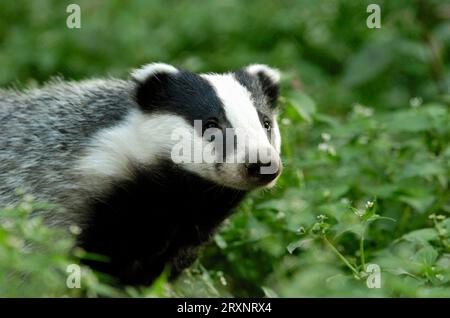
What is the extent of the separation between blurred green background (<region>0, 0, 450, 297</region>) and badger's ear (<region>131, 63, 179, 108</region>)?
0.74m

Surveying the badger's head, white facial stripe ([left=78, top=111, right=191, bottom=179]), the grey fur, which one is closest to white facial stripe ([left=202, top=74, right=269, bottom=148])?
the badger's head

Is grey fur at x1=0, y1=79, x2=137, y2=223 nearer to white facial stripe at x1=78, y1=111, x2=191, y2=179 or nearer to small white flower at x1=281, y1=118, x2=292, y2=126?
white facial stripe at x1=78, y1=111, x2=191, y2=179

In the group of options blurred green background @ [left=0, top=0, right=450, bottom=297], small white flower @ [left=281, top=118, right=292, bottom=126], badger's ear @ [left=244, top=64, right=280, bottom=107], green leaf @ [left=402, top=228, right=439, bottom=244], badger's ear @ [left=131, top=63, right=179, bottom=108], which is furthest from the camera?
small white flower @ [left=281, top=118, right=292, bottom=126]

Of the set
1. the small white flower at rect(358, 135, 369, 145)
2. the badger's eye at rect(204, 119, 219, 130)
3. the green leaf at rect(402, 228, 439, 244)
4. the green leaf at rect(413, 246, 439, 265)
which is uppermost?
the badger's eye at rect(204, 119, 219, 130)

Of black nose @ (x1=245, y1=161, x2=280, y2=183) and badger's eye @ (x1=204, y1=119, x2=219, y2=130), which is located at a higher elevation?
badger's eye @ (x1=204, y1=119, x2=219, y2=130)

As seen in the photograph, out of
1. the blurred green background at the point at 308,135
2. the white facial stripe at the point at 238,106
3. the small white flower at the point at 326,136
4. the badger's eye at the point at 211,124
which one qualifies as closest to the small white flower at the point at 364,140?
the blurred green background at the point at 308,135

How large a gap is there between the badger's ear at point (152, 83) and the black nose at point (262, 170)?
625 mm

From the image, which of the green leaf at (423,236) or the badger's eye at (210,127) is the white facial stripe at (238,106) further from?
the green leaf at (423,236)

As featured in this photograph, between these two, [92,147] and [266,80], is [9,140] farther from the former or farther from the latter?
[266,80]

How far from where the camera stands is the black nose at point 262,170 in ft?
11.6

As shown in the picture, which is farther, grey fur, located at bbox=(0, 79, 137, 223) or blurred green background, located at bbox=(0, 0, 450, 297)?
grey fur, located at bbox=(0, 79, 137, 223)

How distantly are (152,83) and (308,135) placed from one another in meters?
1.73

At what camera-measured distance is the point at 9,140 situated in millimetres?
4164

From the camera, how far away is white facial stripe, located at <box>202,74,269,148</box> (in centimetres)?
364
